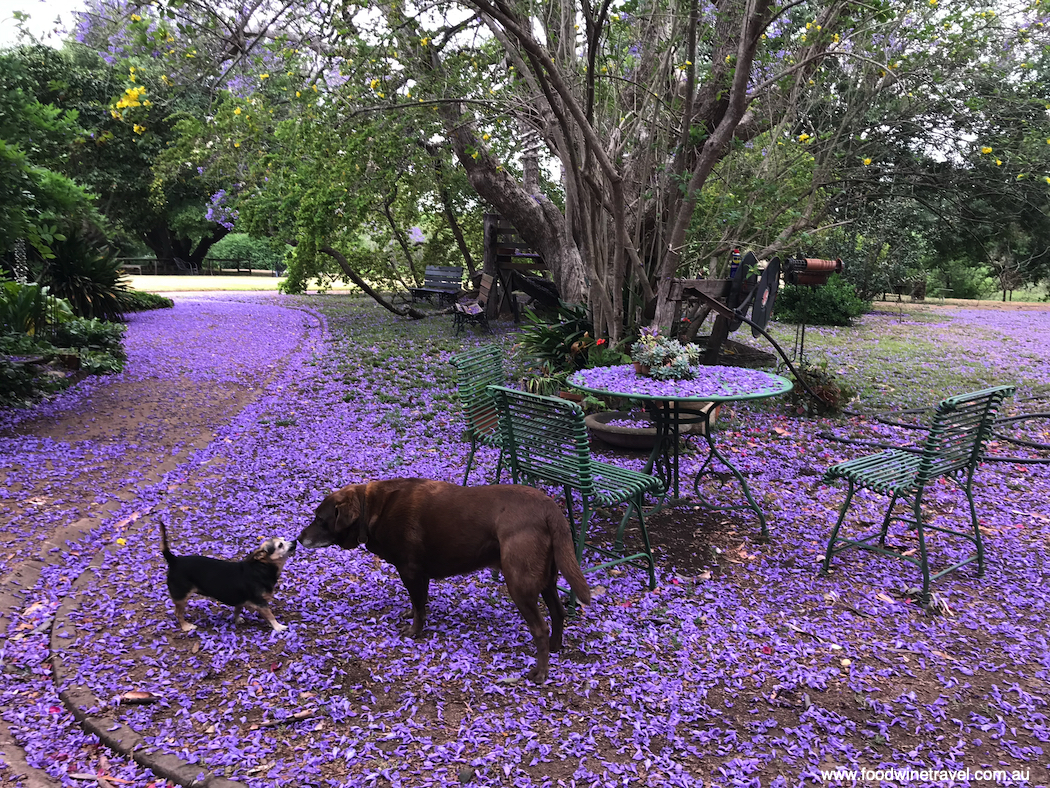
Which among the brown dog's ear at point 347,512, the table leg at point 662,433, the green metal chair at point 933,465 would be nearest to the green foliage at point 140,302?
the table leg at point 662,433

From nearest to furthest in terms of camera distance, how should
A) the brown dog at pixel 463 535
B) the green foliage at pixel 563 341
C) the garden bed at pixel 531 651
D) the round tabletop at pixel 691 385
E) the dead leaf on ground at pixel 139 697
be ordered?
the garden bed at pixel 531 651 < the dead leaf on ground at pixel 139 697 < the brown dog at pixel 463 535 < the round tabletop at pixel 691 385 < the green foliage at pixel 563 341

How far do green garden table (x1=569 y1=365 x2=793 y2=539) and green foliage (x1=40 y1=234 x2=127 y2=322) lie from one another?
10421mm

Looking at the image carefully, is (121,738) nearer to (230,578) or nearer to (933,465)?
(230,578)

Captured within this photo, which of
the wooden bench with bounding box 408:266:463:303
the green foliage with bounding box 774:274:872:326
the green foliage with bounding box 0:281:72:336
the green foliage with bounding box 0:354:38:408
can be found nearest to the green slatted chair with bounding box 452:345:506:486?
the green foliage with bounding box 0:354:38:408

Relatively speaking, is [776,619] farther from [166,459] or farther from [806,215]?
[806,215]

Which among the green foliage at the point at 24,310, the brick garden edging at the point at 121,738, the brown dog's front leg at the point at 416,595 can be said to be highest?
the green foliage at the point at 24,310

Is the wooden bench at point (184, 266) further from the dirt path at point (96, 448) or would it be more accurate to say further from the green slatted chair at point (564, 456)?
the green slatted chair at point (564, 456)

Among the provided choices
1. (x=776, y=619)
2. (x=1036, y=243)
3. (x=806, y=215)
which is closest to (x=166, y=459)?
(x=776, y=619)

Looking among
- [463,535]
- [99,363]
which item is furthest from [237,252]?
[463,535]

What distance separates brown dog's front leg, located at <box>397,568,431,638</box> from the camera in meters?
3.15

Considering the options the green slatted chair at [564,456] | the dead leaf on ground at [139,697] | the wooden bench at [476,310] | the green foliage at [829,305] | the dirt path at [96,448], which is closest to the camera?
the dead leaf on ground at [139,697]

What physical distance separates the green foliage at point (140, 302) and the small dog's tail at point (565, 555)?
13.2 metres

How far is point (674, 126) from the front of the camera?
24.3 feet

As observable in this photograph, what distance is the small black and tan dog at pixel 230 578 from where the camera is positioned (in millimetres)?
3197
